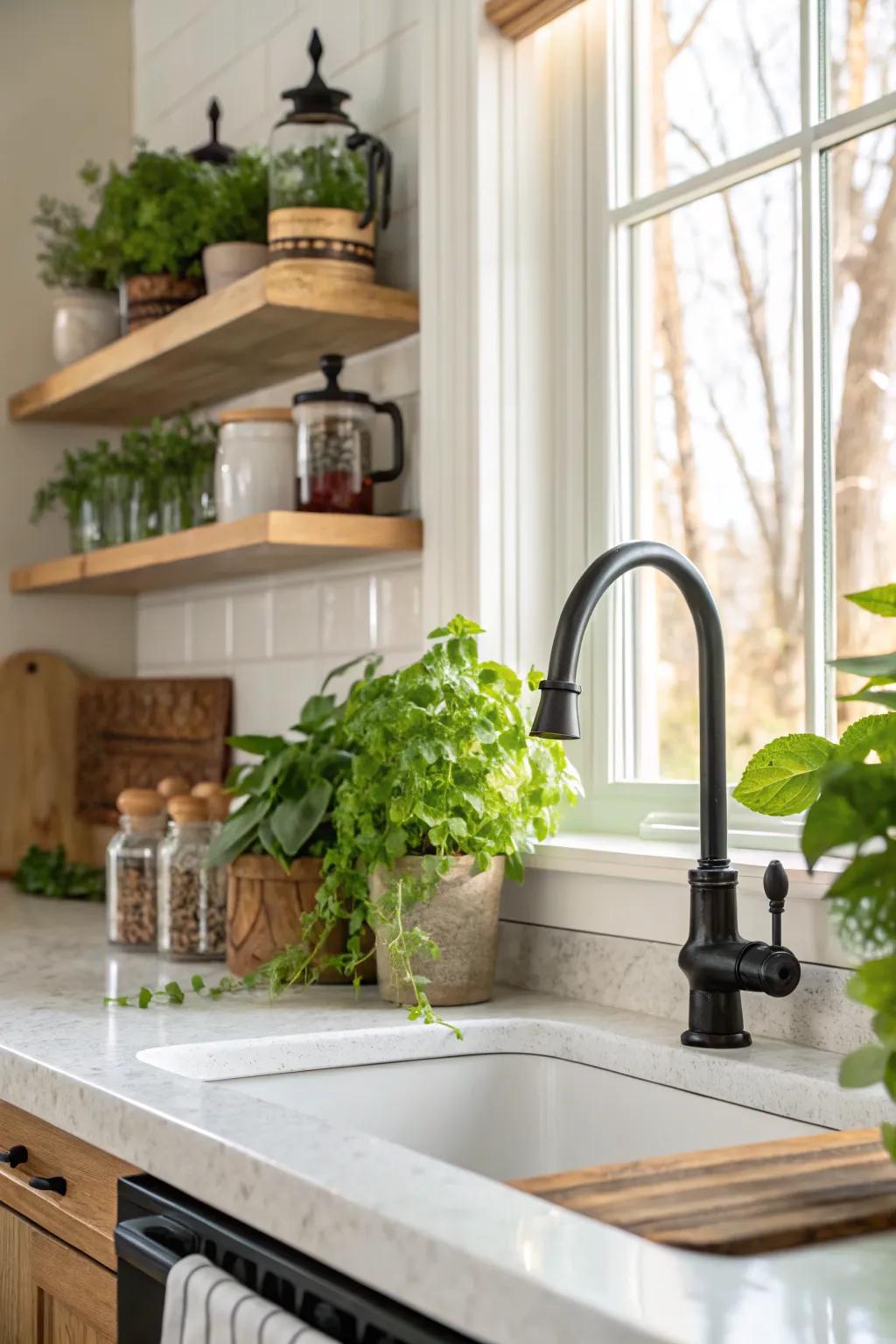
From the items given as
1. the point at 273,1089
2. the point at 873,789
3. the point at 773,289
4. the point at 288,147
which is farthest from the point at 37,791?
the point at 873,789

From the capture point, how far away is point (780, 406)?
168cm

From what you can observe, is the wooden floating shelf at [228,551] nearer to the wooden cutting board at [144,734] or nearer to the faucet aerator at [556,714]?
the wooden cutting board at [144,734]

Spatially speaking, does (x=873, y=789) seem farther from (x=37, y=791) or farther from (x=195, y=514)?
(x=37, y=791)

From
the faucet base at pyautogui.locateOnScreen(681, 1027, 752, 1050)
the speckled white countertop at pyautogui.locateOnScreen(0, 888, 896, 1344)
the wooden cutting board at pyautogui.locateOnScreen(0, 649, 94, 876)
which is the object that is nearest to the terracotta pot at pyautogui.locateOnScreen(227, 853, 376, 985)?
the speckled white countertop at pyautogui.locateOnScreen(0, 888, 896, 1344)

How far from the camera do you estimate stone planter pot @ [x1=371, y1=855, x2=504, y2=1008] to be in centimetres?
162

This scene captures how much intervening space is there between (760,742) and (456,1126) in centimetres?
51

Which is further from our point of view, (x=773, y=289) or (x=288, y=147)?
(x=288, y=147)

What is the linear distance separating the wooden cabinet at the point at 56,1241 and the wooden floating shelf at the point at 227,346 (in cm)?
103

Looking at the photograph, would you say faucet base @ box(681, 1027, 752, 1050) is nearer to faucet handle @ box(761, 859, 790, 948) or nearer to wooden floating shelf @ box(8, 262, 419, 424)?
faucet handle @ box(761, 859, 790, 948)

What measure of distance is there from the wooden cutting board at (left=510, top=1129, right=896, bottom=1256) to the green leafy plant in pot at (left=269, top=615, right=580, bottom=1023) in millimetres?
558

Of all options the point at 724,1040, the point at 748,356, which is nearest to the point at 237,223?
the point at 748,356

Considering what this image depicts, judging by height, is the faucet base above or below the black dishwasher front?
above

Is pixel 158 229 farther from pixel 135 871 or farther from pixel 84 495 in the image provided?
pixel 135 871

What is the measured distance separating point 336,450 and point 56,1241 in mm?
1042
